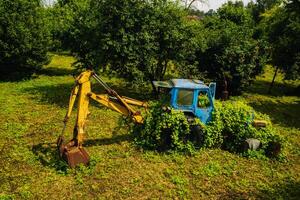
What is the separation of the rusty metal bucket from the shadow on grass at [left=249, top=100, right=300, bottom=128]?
1034 cm

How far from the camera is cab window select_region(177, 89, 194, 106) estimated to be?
11.8 m

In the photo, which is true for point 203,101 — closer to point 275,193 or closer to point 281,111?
point 275,193

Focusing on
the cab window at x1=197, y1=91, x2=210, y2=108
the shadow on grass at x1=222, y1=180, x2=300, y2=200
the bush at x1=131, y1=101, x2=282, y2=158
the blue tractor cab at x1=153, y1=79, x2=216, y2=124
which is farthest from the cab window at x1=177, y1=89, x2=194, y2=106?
the shadow on grass at x1=222, y1=180, x2=300, y2=200

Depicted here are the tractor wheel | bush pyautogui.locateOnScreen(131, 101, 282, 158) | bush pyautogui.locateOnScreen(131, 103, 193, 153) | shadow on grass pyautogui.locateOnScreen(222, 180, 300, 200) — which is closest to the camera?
shadow on grass pyautogui.locateOnScreen(222, 180, 300, 200)

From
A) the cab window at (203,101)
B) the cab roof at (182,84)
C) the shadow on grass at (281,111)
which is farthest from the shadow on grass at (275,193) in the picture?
the shadow on grass at (281,111)

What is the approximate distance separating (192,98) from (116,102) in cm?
259

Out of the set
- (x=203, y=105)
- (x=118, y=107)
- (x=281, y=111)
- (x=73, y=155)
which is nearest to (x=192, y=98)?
(x=203, y=105)

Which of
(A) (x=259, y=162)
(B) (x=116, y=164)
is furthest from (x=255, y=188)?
(B) (x=116, y=164)

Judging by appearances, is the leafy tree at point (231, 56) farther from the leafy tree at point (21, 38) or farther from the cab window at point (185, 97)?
the leafy tree at point (21, 38)

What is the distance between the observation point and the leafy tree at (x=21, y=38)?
22.0 meters

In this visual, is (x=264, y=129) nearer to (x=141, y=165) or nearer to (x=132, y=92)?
(x=141, y=165)

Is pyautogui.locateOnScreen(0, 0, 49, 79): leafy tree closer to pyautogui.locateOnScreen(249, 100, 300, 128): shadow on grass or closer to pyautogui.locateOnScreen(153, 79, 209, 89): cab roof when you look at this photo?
pyautogui.locateOnScreen(153, 79, 209, 89): cab roof

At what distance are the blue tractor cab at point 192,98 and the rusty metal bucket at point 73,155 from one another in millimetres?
3374

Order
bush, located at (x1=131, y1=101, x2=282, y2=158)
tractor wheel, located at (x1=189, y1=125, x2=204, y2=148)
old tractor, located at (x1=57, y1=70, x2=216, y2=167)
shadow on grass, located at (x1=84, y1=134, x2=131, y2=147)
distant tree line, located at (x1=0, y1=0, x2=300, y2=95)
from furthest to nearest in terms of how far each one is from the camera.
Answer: distant tree line, located at (x1=0, y1=0, x2=300, y2=95) < shadow on grass, located at (x1=84, y1=134, x2=131, y2=147) < tractor wheel, located at (x1=189, y1=125, x2=204, y2=148) < bush, located at (x1=131, y1=101, x2=282, y2=158) < old tractor, located at (x1=57, y1=70, x2=216, y2=167)
